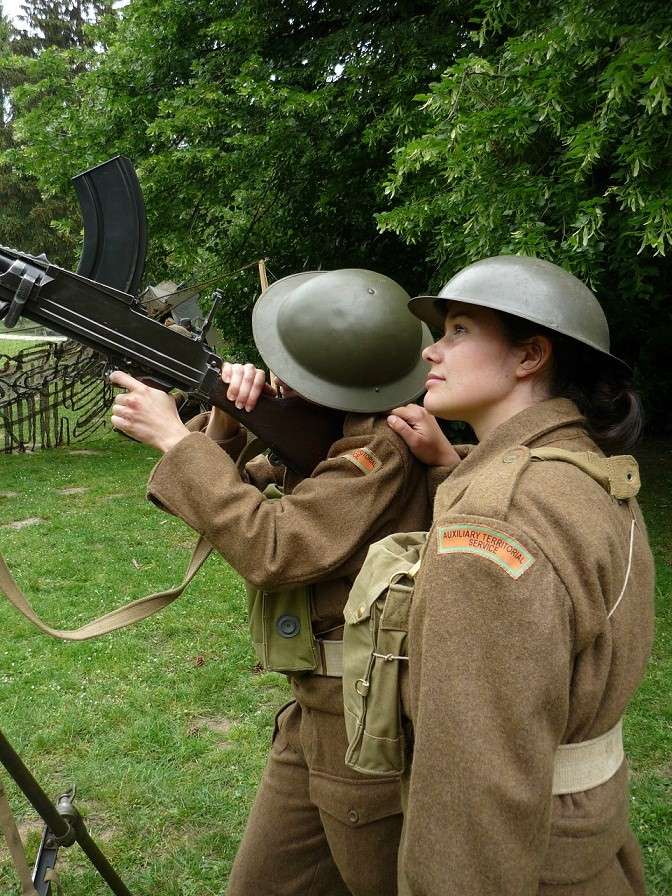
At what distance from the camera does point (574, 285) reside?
169cm

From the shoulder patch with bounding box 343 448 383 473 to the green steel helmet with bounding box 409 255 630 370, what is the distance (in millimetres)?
542

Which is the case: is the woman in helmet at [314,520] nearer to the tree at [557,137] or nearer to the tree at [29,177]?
the tree at [557,137]

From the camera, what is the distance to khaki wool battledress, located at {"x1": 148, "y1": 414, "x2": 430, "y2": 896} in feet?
6.45

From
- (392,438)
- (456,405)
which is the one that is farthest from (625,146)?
(456,405)

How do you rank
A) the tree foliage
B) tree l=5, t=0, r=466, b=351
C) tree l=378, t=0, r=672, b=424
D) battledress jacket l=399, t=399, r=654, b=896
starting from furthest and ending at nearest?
tree l=5, t=0, r=466, b=351
the tree foliage
tree l=378, t=0, r=672, b=424
battledress jacket l=399, t=399, r=654, b=896

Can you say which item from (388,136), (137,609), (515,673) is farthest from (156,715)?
(388,136)

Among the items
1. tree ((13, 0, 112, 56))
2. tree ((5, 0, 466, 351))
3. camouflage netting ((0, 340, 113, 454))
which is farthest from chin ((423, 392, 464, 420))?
tree ((13, 0, 112, 56))

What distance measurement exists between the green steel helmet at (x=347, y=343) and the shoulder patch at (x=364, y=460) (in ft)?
0.49

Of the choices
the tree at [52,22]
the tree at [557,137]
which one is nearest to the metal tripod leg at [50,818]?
the tree at [557,137]

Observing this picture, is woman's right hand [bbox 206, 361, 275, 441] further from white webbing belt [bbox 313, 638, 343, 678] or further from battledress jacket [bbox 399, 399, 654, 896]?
battledress jacket [bbox 399, 399, 654, 896]

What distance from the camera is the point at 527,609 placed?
129 cm

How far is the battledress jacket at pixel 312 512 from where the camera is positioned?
76.7 inches

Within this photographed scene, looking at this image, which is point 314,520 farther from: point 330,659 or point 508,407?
point 508,407

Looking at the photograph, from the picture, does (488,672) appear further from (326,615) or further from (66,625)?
(66,625)
